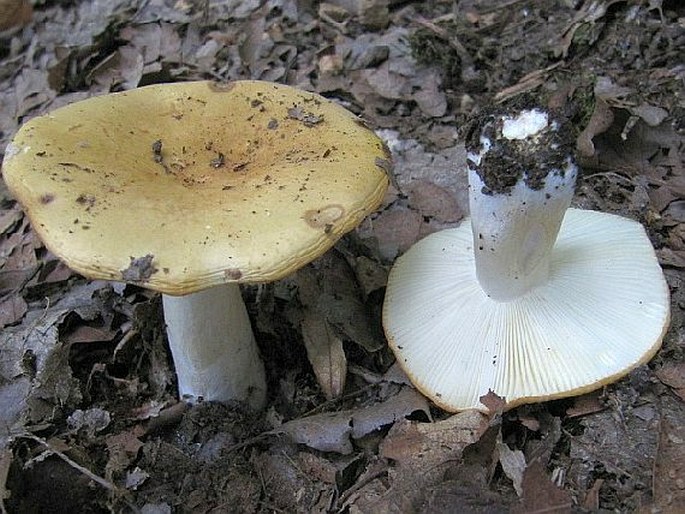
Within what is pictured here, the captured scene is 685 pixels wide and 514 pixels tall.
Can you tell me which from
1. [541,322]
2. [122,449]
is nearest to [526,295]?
[541,322]

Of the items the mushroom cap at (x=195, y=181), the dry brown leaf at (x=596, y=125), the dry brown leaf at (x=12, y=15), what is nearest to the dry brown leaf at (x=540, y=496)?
the mushroom cap at (x=195, y=181)

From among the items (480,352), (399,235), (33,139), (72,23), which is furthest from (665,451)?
(72,23)

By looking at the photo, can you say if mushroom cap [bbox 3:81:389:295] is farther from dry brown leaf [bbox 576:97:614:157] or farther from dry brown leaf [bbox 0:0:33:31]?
dry brown leaf [bbox 0:0:33:31]

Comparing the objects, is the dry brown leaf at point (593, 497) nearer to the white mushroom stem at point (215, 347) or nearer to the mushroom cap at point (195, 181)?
the mushroom cap at point (195, 181)

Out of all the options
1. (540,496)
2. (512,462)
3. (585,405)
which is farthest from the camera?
(585,405)

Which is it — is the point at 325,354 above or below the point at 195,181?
below

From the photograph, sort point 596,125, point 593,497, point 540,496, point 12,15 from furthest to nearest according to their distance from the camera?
1. point 12,15
2. point 596,125
3. point 593,497
4. point 540,496

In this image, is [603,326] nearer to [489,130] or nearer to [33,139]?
[489,130]

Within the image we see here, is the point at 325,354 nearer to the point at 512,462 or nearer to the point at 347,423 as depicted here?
the point at 347,423
